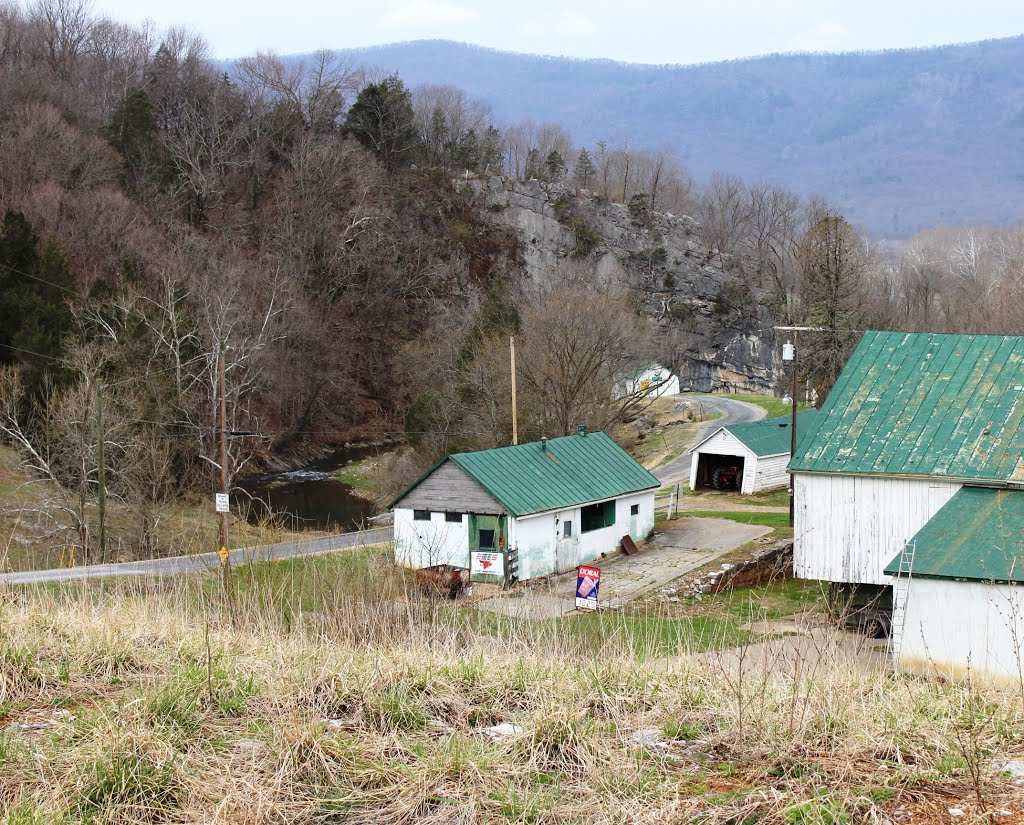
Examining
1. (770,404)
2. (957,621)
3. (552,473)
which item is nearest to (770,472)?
A: (552,473)

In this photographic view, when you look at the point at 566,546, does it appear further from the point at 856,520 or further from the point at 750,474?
the point at 750,474

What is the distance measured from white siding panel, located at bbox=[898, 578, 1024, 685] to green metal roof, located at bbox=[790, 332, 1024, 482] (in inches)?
158

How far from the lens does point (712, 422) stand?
58.5m

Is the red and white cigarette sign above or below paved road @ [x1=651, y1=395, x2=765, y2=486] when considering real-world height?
above

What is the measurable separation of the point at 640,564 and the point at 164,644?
813 inches

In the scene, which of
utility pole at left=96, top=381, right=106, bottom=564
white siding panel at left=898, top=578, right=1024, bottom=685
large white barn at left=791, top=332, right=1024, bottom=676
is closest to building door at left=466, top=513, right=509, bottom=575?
large white barn at left=791, top=332, right=1024, bottom=676

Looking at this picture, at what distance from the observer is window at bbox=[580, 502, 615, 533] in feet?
92.4

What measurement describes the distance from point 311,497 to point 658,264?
172 feet

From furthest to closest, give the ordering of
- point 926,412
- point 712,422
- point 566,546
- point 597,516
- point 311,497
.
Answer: point 712,422, point 311,497, point 597,516, point 566,546, point 926,412

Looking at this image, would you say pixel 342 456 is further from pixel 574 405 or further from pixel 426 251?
pixel 426 251

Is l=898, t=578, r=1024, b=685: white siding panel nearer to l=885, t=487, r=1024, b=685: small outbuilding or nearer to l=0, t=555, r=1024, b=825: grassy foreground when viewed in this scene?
l=885, t=487, r=1024, b=685: small outbuilding

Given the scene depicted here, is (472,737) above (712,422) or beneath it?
above

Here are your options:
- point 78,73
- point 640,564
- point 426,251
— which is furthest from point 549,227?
point 640,564

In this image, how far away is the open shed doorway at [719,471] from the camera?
39.6 m
